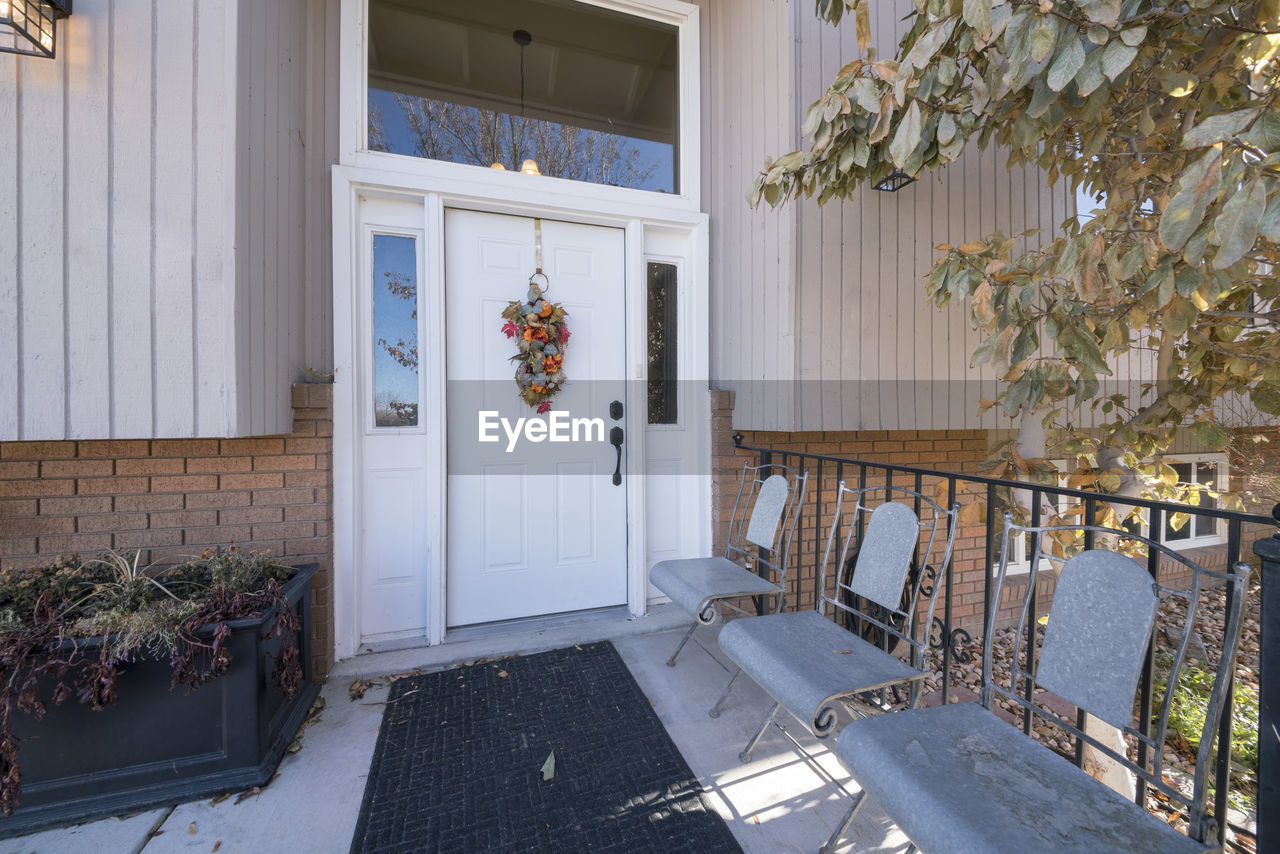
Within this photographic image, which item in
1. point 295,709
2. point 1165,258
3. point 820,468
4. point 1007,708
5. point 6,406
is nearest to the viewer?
point 1165,258

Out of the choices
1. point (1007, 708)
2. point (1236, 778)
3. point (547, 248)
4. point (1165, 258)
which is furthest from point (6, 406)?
point (1236, 778)

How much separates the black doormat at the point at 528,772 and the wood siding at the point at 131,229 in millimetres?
1306

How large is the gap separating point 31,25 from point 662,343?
2.60 m

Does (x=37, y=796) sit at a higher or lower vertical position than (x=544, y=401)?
lower

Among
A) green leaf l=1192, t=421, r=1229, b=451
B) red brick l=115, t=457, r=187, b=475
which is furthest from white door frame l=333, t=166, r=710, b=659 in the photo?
green leaf l=1192, t=421, r=1229, b=451

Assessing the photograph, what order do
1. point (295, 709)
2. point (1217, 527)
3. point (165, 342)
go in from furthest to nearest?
point (1217, 527) < point (295, 709) < point (165, 342)

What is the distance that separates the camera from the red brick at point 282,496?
87.4 inches

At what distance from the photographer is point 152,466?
6.84ft

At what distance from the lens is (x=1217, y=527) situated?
5086 mm

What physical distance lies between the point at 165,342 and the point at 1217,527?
8.24 metres

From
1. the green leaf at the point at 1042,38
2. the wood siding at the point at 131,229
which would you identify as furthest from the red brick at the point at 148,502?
the green leaf at the point at 1042,38

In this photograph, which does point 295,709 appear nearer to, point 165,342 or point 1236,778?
point 165,342

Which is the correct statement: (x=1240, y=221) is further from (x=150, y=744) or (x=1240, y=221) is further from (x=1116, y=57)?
(x=150, y=744)

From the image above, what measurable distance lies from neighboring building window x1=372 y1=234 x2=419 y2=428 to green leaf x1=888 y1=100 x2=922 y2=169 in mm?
2179
